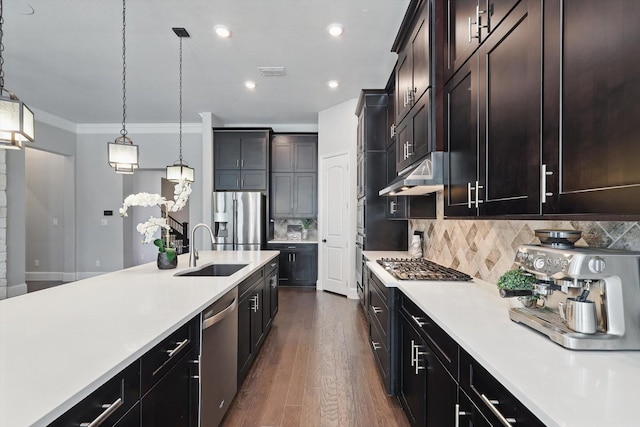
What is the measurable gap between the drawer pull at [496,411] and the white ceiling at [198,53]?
2.97 metres

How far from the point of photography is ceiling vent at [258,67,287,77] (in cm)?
408

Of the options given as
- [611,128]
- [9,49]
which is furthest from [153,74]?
[611,128]

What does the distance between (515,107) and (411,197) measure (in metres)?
2.23

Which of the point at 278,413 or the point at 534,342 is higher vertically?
the point at 534,342

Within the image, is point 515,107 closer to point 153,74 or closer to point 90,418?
point 90,418

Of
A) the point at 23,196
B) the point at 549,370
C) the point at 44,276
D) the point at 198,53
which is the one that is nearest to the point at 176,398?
the point at 549,370

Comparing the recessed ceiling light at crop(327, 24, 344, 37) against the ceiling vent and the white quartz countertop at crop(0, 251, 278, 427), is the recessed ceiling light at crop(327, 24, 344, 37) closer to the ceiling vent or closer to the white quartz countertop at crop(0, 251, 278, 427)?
the ceiling vent

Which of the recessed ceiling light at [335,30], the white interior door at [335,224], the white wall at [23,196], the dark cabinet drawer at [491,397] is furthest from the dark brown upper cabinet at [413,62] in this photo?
the white wall at [23,196]

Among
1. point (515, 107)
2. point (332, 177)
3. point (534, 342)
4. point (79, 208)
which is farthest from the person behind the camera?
point (79, 208)

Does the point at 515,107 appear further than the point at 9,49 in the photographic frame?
No

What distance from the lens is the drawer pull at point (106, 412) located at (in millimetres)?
861

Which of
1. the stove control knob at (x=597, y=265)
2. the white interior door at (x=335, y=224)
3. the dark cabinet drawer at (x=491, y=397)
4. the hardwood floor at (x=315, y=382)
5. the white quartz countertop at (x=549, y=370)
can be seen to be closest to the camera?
the white quartz countertop at (x=549, y=370)

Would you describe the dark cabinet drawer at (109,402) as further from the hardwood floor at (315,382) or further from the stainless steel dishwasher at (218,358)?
the hardwood floor at (315,382)

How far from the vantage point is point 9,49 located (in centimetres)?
364
